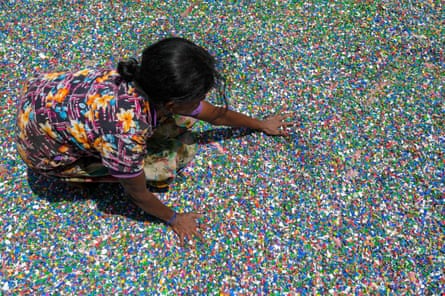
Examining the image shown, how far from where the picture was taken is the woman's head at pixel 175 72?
4.19 feet

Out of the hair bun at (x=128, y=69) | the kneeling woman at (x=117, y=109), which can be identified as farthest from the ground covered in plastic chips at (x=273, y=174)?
the hair bun at (x=128, y=69)

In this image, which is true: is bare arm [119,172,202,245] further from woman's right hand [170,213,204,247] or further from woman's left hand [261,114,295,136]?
woman's left hand [261,114,295,136]

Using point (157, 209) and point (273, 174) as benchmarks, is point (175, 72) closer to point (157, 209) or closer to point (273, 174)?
point (157, 209)

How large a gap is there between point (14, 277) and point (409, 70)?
2991 mm

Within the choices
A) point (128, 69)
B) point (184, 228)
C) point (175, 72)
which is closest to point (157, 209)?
point (184, 228)

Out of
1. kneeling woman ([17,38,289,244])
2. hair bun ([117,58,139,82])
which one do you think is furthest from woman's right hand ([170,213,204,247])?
hair bun ([117,58,139,82])

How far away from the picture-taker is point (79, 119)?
4.98 feet

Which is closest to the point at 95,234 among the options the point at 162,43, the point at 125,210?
the point at 125,210

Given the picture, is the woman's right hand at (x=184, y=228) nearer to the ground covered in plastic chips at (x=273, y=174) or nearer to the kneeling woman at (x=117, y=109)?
the ground covered in plastic chips at (x=273, y=174)

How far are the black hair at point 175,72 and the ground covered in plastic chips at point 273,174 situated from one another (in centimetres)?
99

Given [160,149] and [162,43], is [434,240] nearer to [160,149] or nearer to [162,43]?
[160,149]

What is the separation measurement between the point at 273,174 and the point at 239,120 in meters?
0.42

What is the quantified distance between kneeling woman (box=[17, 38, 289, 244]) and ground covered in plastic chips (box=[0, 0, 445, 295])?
0.41m

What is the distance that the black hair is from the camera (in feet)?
4.19
